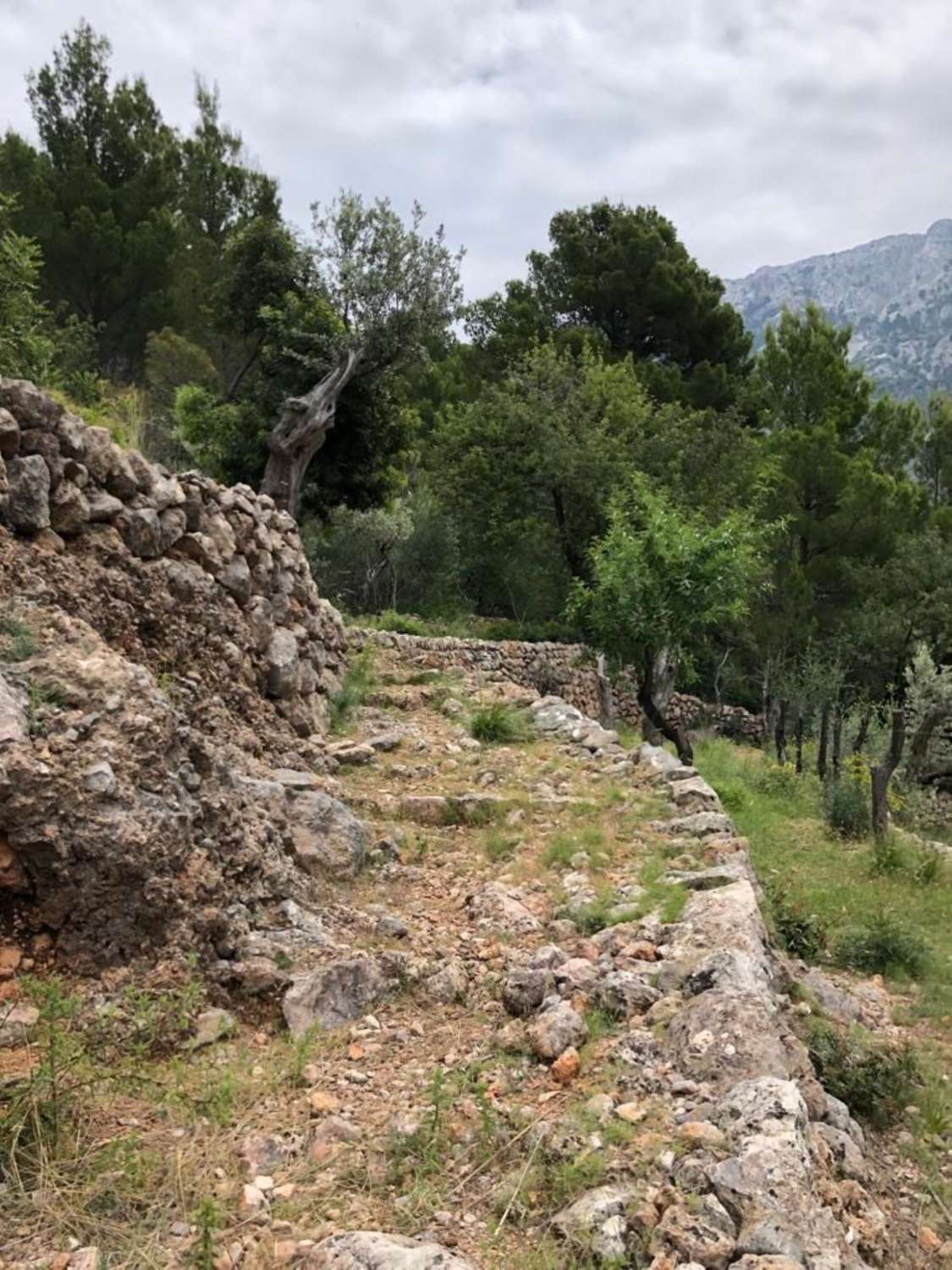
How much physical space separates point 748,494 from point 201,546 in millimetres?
13973

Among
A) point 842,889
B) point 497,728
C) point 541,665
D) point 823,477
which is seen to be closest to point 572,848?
point 497,728

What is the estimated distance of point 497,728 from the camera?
779cm

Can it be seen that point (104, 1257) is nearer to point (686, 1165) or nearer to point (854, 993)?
point (686, 1165)

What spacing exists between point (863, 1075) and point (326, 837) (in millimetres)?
2975

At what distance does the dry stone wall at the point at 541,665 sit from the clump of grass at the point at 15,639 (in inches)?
238

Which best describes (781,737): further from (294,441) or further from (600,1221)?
(600,1221)

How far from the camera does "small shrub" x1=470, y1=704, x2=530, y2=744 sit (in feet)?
25.5

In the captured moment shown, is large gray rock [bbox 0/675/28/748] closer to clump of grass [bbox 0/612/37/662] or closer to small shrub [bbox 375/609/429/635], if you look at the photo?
clump of grass [bbox 0/612/37/662]

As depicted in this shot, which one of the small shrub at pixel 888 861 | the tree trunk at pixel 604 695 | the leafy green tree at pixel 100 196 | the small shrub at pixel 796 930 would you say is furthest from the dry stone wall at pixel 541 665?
the leafy green tree at pixel 100 196

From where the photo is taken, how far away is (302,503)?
15.0 meters

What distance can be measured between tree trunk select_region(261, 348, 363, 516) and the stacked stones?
13.5 ft

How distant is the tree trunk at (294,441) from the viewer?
12.6 meters

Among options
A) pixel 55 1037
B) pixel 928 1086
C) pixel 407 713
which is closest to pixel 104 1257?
pixel 55 1037

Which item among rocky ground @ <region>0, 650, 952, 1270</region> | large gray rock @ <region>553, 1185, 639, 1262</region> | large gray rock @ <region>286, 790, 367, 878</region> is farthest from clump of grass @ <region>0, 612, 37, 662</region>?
large gray rock @ <region>553, 1185, 639, 1262</region>
